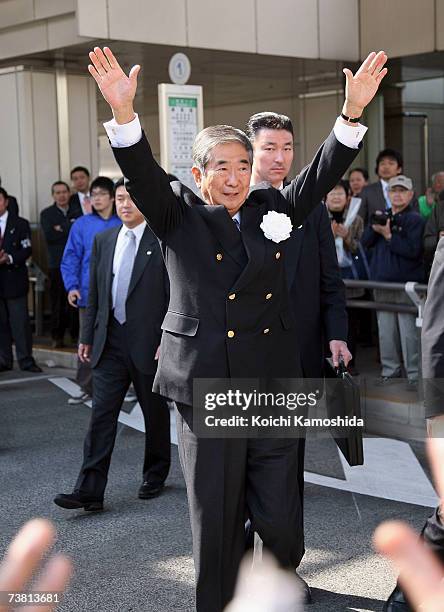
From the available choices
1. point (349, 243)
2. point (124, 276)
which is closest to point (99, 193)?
point (349, 243)

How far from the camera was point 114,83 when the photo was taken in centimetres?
306

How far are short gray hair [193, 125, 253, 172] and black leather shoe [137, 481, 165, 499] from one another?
271cm

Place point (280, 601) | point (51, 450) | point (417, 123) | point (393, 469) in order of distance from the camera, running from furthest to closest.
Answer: point (417, 123) → point (51, 450) → point (393, 469) → point (280, 601)

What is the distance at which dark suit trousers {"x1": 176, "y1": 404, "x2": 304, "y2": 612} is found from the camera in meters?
3.27

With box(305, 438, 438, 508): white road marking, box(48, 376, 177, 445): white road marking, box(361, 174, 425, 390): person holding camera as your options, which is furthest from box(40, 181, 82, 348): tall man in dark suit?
box(305, 438, 438, 508): white road marking

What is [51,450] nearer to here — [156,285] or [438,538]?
[156,285]

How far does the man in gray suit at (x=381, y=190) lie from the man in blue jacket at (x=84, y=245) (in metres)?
2.64

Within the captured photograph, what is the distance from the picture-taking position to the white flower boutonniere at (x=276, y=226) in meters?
3.29

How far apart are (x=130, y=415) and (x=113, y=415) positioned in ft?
8.33

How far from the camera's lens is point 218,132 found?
3.39m

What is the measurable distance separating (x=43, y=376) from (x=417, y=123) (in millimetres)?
9183

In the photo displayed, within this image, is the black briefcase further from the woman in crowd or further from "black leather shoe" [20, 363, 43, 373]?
the woman in crowd

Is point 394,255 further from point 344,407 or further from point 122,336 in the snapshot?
point 344,407

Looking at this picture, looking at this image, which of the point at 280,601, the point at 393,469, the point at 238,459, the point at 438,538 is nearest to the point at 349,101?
the point at 238,459
